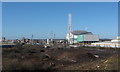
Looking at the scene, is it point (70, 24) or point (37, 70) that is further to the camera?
point (70, 24)

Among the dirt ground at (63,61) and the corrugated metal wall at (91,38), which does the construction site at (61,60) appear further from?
the corrugated metal wall at (91,38)

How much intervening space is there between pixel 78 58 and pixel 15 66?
10.0 m

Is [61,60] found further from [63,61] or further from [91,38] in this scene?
[91,38]

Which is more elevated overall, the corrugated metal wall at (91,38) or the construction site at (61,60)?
the corrugated metal wall at (91,38)

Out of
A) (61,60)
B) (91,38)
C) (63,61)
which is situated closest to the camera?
(63,61)

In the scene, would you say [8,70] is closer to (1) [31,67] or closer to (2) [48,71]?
(1) [31,67]

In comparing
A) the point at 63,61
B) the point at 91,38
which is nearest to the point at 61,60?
the point at 63,61

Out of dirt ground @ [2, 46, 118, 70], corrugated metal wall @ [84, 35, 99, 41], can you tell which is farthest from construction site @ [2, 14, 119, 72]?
corrugated metal wall @ [84, 35, 99, 41]

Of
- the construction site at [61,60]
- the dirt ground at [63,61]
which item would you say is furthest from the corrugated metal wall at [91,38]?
the dirt ground at [63,61]

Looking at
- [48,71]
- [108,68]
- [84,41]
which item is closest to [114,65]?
[108,68]

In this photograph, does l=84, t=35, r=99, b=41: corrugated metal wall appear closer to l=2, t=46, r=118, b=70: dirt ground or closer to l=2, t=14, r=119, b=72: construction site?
l=2, t=14, r=119, b=72: construction site

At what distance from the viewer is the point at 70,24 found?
3071 inches

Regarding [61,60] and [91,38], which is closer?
[61,60]

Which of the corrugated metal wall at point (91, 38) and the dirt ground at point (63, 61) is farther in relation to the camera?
the corrugated metal wall at point (91, 38)
